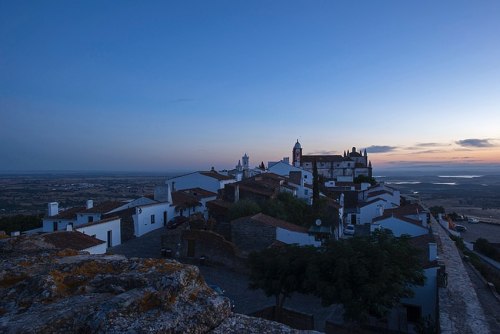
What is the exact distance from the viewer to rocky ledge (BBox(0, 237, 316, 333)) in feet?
8.53

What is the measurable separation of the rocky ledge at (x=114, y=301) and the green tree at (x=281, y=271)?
9.30 meters

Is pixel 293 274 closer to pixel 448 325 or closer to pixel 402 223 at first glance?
pixel 448 325

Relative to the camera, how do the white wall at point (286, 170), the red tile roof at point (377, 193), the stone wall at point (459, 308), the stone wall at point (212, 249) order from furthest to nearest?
the white wall at point (286, 170) < the red tile roof at point (377, 193) < the stone wall at point (212, 249) < the stone wall at point (459, 308)

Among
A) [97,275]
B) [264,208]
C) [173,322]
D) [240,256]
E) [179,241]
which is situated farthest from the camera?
[264,208]

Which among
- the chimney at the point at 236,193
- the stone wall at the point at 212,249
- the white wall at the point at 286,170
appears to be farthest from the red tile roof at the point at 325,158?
the stone wall at the point at 212,249

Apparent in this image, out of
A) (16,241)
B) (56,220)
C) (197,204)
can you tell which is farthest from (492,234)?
(16,241)

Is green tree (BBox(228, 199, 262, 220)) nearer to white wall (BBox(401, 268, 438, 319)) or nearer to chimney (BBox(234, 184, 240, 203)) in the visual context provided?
chimney (BBox(234, 184, 240, 203))

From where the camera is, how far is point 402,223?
24.9 meters

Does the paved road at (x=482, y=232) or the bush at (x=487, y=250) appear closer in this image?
the bush at (x=487, y=250)

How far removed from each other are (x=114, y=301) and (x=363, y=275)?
31.4 feet

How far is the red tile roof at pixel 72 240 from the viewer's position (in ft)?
51.9

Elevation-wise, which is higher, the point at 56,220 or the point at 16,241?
the point at 16,241

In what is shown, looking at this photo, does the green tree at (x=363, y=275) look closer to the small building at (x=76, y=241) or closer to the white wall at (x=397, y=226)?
the small building at (x=76, y=241)

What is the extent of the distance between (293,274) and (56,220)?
725 inches
